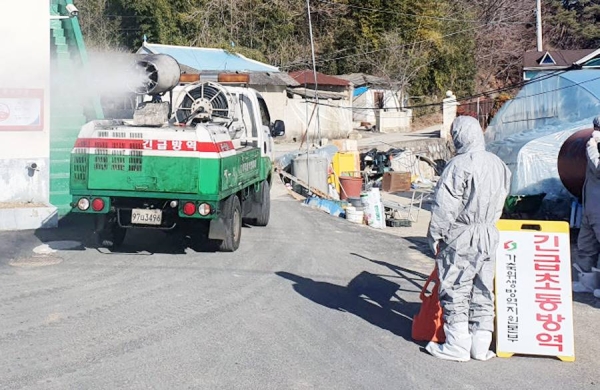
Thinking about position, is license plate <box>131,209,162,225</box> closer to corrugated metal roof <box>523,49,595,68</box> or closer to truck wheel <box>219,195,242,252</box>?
truck wheel <box>219,195,242,252</box>

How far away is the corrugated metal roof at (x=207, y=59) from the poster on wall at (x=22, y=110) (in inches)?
724

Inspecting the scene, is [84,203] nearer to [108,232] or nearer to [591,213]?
[108,232]

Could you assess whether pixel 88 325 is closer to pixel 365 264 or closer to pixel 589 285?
pixel 365 264

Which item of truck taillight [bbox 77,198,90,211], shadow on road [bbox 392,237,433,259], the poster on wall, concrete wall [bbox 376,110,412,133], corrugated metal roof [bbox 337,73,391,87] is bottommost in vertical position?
shadow on road [bbox 392,237,433,259]

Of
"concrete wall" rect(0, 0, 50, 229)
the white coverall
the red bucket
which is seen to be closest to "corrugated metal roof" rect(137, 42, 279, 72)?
the red bucket

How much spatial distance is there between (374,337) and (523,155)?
443 inches

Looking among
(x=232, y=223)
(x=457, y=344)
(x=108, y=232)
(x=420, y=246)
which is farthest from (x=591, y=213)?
(x=108, y=232)

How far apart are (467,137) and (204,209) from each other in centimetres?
429

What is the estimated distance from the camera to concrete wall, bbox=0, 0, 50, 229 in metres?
12.7

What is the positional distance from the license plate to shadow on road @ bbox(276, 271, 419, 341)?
1.68 m

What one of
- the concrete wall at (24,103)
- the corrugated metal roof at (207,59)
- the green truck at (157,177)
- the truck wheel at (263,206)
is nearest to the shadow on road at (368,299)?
the green truck at (157,177)

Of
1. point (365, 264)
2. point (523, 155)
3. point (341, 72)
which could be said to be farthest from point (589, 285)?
point (341, 72)

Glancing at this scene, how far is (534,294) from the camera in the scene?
19.8ft

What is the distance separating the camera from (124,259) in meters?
9.84
